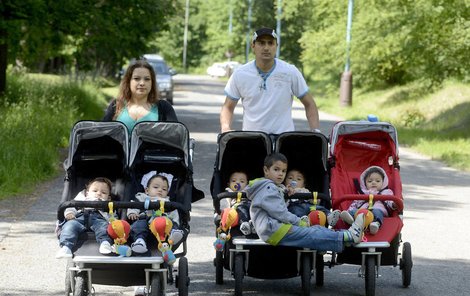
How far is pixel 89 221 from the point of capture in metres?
7.62

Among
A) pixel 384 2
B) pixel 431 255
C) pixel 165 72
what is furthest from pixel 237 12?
pixel 431 255

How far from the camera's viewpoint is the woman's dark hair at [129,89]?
8570mm


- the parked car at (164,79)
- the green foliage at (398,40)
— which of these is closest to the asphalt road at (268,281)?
the green foliage at (398,40)

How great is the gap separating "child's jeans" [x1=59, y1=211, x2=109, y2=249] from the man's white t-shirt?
1982 millimetres

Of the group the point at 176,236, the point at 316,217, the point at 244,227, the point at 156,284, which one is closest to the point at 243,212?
the point at 244,227

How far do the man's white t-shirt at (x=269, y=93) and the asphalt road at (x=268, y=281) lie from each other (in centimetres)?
131

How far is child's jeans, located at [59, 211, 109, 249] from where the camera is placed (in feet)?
24.2

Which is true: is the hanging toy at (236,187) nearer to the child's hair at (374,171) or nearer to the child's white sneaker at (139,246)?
the child's hair at (374,171)

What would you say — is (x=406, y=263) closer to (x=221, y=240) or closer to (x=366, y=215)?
(x=366, y=215)

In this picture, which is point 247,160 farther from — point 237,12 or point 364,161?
point 237,12

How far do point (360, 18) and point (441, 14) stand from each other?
10.5 m

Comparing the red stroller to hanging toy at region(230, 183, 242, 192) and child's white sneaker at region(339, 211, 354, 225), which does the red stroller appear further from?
hanging toy at region(230, 183, 242, 192)

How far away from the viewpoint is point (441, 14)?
27.4 metres

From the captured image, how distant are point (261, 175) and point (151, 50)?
85.7 feet
